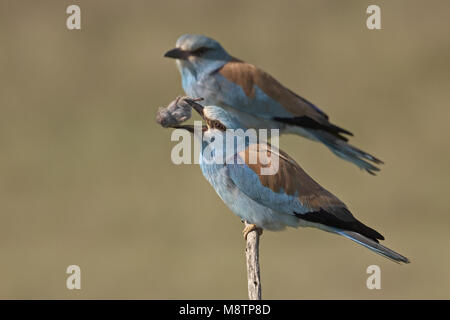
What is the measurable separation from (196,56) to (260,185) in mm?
1818

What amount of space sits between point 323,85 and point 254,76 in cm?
993

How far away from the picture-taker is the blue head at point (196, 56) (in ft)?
20.5

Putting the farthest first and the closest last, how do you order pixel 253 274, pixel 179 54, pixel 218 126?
1. pixel 179 54
2. pixel 218 126
3. pixel 253 274

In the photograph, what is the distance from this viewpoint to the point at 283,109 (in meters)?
6.48

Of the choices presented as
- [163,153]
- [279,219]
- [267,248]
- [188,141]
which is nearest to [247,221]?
[279,219]

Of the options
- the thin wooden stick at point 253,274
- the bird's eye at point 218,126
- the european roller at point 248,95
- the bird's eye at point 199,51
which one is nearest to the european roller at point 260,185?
the bird's eye at point 218,126

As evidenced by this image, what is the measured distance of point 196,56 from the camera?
6.26m

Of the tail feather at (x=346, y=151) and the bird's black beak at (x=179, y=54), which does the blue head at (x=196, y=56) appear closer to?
the bird's black beak at (x=179, y=54)

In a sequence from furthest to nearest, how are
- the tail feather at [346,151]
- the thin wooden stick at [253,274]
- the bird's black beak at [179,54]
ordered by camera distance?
the tail feather at [346,151] < the bird's black beak at [179,54] < the thin wooden stick at [253,274]

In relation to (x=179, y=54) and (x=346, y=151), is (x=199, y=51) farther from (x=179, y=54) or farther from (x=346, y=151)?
(x=346, y=151)

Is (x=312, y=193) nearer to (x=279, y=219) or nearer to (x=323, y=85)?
(x=279, y=219)

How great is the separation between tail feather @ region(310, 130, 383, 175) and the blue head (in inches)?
35.9

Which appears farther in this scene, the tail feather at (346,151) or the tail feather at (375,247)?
the tail feather at (346,151)

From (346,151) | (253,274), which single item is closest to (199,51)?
(346,151)
